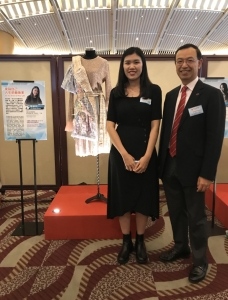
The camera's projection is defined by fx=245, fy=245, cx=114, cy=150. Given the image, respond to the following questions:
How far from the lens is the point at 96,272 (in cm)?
192

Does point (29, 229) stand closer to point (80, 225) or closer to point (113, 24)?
point (80, 225)

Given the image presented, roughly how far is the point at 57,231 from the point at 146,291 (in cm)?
105

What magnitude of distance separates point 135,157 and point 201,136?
19.3 inches

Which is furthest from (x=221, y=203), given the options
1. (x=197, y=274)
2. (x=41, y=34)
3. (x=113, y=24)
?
(x=41, y=34)

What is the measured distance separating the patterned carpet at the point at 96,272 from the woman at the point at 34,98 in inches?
68.3

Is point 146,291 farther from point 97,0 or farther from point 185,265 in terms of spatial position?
point 97,0

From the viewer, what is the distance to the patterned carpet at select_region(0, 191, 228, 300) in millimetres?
1694

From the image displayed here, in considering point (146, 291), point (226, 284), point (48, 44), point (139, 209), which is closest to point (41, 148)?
point (139, 209)

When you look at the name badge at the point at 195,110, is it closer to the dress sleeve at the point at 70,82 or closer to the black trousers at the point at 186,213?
the black trousers at the point at 186,213

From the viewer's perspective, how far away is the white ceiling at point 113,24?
4.79 m

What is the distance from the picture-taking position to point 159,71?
131 inches

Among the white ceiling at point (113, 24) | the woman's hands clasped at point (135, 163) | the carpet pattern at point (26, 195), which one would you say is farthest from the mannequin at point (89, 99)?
the white ceiling at point (113, 24)

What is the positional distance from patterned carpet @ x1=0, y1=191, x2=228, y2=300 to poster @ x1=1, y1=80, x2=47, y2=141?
146cm

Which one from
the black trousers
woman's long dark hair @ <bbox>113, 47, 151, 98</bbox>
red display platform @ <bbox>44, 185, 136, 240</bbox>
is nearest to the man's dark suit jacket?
the black trousers
